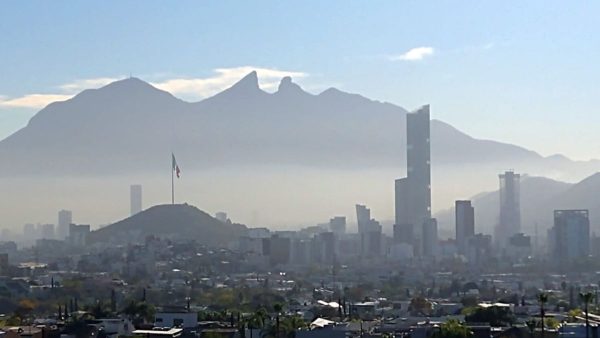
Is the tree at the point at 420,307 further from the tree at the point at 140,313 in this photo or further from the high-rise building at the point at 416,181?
the high-rise building at the point at 416,181

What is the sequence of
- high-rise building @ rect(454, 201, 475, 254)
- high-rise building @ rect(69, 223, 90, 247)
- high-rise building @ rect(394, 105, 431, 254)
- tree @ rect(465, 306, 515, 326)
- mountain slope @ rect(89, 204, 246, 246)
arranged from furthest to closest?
1. high-rise building @ rect(394, 105, 431, 254)
2. high-rise building @ rect(69, 223, 90, 247)
3. high-rise building @ rect(454, 201, 475, 254)
4. mountain slope @ rect(89, 204, 246, 246)
5. tree @ rect(465, 306, 515, 326)

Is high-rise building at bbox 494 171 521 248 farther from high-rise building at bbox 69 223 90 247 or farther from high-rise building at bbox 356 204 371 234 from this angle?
high-rise building at bbox 69 223 90 247

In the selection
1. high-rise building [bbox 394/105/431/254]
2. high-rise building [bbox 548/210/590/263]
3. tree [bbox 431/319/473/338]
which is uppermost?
high-rise building [bbox 394/105/431/254]

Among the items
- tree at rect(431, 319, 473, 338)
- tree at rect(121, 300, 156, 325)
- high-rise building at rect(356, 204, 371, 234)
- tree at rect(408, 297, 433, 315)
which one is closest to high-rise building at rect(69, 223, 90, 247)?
high-rise building at rect(356, 204, 371, 234)

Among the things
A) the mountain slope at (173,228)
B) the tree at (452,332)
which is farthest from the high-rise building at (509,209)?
the tree at (452,332)

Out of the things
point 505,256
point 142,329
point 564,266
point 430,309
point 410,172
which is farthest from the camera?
point 410,172

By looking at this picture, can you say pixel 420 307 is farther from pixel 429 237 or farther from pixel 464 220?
pixel 464 220

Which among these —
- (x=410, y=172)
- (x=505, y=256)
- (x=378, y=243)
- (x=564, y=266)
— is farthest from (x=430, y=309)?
(x=410, y=172)

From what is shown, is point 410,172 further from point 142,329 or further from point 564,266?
point 142,329
